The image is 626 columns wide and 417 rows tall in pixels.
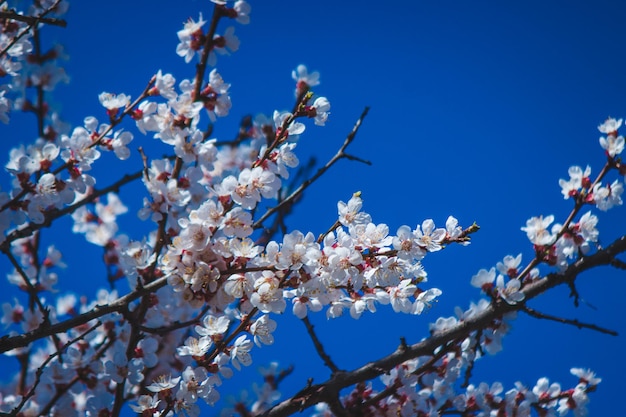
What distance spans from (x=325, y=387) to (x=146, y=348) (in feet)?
2.87

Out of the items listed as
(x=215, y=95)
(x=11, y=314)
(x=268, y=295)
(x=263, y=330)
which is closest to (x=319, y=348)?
(x=263, y=330)

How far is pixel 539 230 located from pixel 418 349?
0.87 meters

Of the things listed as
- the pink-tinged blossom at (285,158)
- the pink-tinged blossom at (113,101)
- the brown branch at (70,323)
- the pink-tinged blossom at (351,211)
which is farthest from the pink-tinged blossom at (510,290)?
the pink-tinged blossom at (113,101)

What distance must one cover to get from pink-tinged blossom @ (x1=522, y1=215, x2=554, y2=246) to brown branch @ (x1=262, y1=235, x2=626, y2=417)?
25 cm

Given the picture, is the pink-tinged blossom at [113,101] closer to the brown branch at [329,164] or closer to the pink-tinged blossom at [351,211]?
the brown branch at [329,164]

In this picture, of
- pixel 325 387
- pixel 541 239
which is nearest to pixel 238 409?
pixel 325 387

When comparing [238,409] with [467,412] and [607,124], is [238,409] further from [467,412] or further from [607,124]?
[607,124]

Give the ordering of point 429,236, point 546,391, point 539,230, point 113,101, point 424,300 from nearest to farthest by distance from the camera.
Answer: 1. point 429,236
2. point 424,300
3. point 113,101
4. point 539,230
5. point 546,391

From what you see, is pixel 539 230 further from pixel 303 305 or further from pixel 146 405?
pixel 146 405

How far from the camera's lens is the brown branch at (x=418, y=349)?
2.09 m

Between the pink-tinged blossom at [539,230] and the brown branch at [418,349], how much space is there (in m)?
0.25

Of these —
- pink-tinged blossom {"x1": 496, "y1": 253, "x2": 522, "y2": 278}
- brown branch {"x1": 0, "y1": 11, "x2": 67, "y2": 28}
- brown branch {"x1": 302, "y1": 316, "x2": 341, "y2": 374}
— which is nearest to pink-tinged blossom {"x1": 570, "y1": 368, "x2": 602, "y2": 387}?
pink-tinged blossom {"x1": 496, "y1": 253, "x2": 522, "y2": 278}

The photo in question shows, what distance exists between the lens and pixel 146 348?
2.48 m

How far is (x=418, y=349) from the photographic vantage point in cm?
215
